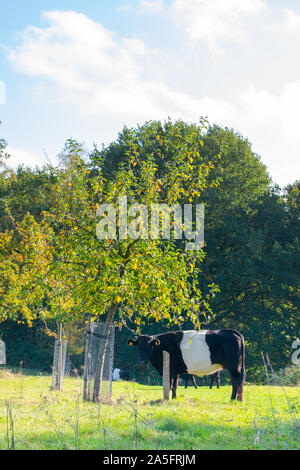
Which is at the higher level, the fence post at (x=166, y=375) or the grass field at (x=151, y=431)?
the grass field at (x=151, y=431)

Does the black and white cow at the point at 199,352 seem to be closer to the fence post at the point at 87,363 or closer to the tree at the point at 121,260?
the fence post at the point at 87,363

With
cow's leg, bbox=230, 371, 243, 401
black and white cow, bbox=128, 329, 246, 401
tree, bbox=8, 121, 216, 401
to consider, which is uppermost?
tree, bbox=8, 121, 216, 401

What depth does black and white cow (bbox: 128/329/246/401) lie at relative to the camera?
1511 cm

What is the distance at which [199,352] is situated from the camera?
1591 centimetres

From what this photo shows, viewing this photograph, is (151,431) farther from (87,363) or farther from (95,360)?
(95,360)

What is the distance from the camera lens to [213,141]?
3188cm

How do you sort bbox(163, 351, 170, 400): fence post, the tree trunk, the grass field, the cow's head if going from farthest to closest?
the cow's head
bbox(163, 351, 170, 400): fence post
the tree trunk
the grass field

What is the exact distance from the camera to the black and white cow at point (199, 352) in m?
15.1

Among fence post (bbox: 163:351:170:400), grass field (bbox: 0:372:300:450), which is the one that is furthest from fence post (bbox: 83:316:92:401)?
grass field (bbox: 0:372:300:450)

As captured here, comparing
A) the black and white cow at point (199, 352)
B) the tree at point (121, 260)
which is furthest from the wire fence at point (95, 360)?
the black and white cow at point (199, 352)

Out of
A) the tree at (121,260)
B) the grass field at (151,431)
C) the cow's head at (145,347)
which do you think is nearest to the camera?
the grass field at (151,431)

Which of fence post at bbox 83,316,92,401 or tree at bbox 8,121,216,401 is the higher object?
tree at bbox 8,121,216,401

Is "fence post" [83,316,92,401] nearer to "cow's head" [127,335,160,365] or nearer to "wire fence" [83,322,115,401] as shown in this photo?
"wire fence" [83,322,115,401]
